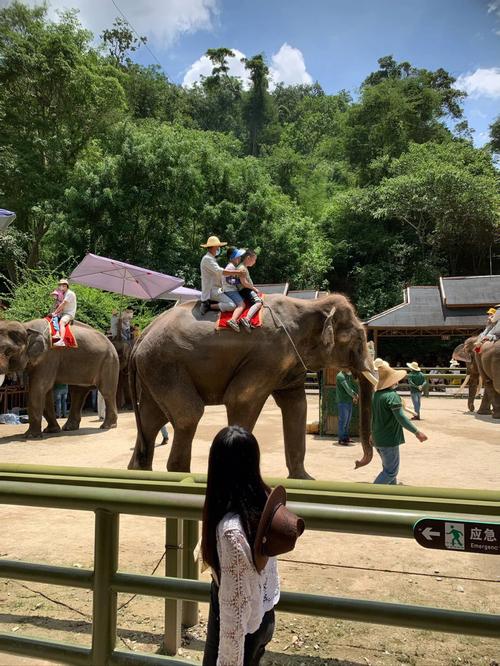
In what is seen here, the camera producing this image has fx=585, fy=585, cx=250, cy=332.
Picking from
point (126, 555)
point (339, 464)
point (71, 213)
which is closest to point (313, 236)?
point (71, 213)

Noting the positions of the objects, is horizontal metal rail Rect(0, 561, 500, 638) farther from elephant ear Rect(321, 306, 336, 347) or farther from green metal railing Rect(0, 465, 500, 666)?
elephant ear Rect(321, 306, 336, 347)

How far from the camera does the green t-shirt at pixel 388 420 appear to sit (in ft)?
20.2

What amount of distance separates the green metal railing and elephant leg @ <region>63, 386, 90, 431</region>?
898 centimetres

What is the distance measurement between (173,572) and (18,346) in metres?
7.42

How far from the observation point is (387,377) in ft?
20.8

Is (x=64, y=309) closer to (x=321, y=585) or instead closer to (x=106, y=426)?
(x=106, y=426)

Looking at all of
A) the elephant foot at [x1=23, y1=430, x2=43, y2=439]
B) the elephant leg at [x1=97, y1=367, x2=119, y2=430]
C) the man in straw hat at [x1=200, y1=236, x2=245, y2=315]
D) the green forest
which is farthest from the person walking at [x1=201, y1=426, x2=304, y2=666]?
the green forest

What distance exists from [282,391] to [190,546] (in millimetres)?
3595

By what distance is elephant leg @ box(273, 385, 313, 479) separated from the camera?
645 cm

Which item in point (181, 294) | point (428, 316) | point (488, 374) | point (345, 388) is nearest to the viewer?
point (345, 388)

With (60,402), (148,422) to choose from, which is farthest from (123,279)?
(148,422)

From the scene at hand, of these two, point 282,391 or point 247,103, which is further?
point 247,103

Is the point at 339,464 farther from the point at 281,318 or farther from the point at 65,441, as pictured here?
the point at 65,441

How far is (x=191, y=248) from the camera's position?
2966 cm
